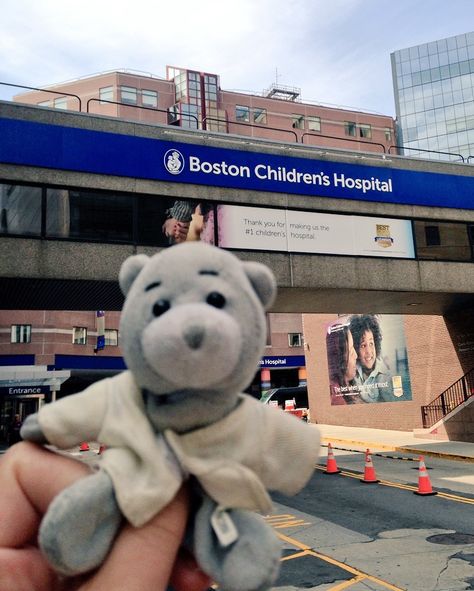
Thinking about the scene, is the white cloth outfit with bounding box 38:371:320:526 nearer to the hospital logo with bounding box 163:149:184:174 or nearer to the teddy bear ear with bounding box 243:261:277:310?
the teddy bear ear with bounding box 243:261:277:310

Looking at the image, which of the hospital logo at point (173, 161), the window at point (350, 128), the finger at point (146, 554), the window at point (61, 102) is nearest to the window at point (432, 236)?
the hospital logo at point (173, 161)

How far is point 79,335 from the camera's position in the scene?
44.7m

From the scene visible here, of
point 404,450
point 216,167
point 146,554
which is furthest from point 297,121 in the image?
point 146,554

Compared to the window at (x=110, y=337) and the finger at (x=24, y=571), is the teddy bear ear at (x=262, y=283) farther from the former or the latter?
the window at (x=110, y=337)

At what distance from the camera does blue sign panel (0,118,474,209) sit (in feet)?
39.1

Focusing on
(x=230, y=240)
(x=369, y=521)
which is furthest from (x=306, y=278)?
(x=369, y=521)

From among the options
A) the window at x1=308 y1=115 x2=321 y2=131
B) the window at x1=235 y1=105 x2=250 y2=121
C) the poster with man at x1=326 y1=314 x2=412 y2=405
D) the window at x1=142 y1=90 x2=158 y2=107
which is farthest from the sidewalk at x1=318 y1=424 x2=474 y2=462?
the window at x1=308 y1=115 x2=321 y2=131

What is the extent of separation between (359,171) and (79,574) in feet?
46.4

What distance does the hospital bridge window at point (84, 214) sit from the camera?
11.8 meters

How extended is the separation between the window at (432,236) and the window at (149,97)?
47.9 meters

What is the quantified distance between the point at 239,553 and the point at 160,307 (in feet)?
3.06

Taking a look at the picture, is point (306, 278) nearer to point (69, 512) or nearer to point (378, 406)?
point (69, 512)

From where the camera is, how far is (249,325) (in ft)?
6.90

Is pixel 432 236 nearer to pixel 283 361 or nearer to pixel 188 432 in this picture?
pixel 188 432
